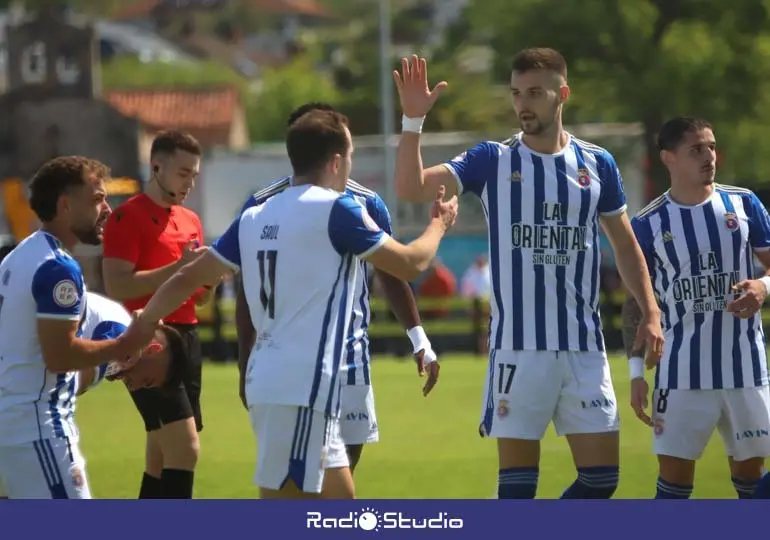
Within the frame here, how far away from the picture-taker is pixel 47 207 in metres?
7.30

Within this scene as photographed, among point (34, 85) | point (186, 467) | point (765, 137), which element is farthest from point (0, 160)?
point (186, 467)

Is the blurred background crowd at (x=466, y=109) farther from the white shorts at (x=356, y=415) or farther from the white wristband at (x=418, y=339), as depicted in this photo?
Answer: the white shorts at (x=356, y=415)

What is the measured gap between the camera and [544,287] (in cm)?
823

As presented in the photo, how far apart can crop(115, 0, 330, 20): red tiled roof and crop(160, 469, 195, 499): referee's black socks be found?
154178 millimetres

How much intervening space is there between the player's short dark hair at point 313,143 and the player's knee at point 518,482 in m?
2.04

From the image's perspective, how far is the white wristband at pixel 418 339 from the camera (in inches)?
352

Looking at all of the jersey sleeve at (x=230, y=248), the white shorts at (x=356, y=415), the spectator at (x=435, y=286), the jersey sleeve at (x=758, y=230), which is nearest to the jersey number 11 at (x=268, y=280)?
the jersey sleeve at (x=230, y=248)

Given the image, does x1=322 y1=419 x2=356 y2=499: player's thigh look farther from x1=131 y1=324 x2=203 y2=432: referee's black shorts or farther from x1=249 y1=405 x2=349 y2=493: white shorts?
x1=131 y1=324 x2=203 y2=432: referee's black shorts

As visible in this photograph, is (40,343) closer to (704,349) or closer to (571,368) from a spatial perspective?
(571,368)

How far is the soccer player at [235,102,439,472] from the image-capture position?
8.52 metres

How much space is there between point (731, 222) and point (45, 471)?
13.1ft

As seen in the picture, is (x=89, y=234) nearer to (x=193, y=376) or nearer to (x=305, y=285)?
(x=305, y=285)

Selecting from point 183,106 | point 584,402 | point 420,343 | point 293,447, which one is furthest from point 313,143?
point 183,106
